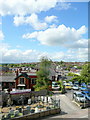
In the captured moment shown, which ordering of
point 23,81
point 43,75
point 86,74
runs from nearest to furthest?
point 43,75, point 23,81, point 86,74

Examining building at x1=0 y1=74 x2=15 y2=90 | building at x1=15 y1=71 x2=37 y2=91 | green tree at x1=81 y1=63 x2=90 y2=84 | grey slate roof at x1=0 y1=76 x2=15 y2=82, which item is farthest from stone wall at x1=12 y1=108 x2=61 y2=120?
green tree at x1=81 y1=63 x2=90 y2=84

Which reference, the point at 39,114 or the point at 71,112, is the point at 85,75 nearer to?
the point at 71,112

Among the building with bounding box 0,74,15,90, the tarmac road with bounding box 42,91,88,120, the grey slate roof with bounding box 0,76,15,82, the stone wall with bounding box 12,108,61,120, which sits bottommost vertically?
the tarmac road with bounding box 42,91,88,120

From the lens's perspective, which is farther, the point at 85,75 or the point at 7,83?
the point at 85,75

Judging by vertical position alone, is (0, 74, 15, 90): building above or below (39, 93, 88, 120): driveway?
above

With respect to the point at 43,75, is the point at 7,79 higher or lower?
lower

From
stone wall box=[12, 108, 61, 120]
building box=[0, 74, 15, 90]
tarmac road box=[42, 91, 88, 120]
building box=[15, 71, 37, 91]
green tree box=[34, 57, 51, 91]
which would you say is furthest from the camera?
building box=[0, 74, 15, 90]

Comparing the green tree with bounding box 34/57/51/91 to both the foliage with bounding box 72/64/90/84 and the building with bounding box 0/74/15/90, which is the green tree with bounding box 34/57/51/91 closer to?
the building with bounding box 0/74/15/90

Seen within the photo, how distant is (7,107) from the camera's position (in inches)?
361

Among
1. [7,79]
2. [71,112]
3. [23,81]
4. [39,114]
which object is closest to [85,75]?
[23,81]

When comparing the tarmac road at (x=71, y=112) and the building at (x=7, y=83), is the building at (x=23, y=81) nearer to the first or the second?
the building at (x=7, y=83)

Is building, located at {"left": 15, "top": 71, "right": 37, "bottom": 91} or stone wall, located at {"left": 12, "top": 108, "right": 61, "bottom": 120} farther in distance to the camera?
building, located at {"left": 15, "top": 71, "right": 37, "bottom": 91}

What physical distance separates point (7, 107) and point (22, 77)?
18.8 feet

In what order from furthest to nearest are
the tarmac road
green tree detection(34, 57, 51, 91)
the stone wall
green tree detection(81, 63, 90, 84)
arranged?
1. green tree detection(81, 63, 90, 84)
2. green tree detection(34, 57, 51, 91)
3. the tarmac road
4. the stone wall
